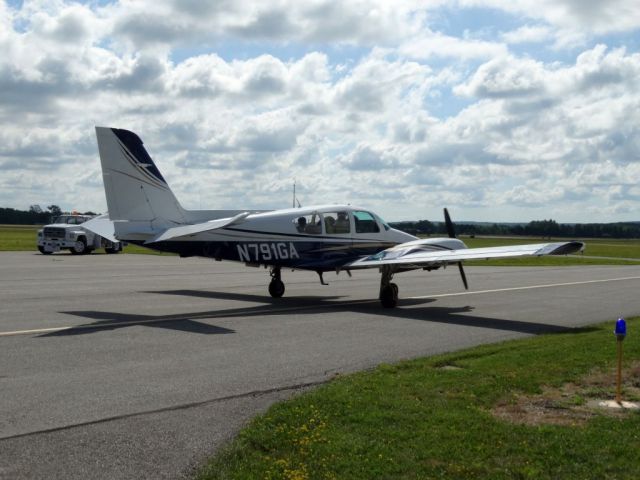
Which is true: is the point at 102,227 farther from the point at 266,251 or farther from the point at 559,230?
the point at 559,230

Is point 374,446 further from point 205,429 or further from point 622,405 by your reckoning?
point 622,405

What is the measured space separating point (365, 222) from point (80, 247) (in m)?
29.3

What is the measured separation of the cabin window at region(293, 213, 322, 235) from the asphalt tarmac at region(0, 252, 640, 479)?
2.02 metres

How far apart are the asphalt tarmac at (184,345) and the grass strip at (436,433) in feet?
1.78

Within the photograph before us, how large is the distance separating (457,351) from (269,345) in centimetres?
319

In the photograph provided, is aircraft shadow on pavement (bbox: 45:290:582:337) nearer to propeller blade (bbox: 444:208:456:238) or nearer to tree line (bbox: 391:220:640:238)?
propeller blade (bbox: 444:208:456:238)

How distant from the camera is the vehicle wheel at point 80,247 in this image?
44.0 m

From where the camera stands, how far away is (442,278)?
30.0 m

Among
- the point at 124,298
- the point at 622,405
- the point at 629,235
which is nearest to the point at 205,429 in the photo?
the point at 622,405

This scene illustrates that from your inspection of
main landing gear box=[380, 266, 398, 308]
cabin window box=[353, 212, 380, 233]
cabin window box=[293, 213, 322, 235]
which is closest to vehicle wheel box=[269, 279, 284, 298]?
cabin window box=[293, 213, 322, 235]

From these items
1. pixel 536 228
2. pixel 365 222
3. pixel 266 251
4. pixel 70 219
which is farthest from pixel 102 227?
pixel 536 228

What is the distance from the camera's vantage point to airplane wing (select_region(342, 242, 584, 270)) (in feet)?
52.1

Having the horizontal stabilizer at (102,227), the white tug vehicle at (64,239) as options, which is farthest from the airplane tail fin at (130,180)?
the white tug vehicle at (64,239)

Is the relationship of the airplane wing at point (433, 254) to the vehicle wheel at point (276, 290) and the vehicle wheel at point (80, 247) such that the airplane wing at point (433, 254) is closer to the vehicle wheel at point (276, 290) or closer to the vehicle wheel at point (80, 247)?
the vehicle wheel at point (276, 290)
